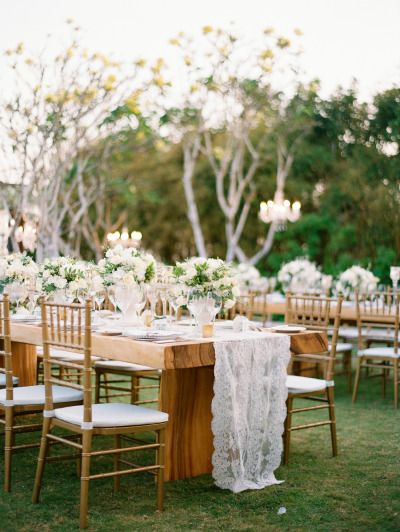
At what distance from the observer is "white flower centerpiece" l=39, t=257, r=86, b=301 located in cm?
534

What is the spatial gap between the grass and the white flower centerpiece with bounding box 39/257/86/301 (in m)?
1.12

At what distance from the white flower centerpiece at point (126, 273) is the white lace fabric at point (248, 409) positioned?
84cm

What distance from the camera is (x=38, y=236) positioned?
11.8 meters

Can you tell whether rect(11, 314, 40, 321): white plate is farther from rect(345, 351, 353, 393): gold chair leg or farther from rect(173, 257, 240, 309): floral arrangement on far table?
rect(345, 351, 353, 393): gold chair leg

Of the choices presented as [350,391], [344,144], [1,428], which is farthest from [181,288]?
[344,144]

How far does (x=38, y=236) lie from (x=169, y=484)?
797cm

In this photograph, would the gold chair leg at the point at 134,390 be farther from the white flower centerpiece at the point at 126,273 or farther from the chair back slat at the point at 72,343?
the chair back slat at the point at 72,343

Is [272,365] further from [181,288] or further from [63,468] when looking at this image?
[63,468]

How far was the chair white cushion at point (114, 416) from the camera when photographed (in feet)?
12.3

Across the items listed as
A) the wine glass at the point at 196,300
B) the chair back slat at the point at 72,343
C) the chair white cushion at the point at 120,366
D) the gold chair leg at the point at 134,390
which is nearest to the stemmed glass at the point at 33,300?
the chair white cushion at the point at 120,366

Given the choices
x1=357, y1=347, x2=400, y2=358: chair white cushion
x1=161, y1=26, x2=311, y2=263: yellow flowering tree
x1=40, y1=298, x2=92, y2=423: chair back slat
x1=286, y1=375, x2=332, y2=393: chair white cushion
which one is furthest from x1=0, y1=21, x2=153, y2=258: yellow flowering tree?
x1=40, y1=298, x2=92, y2=423: chair back slat

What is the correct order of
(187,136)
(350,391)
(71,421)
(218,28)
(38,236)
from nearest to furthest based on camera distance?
1. (71,421)
2. (350,391)
3. (38,236)
4. (218,28)
5. (187,136)

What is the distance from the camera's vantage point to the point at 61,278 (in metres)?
5.34

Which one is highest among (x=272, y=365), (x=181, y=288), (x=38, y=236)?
(x=38, y=236)
